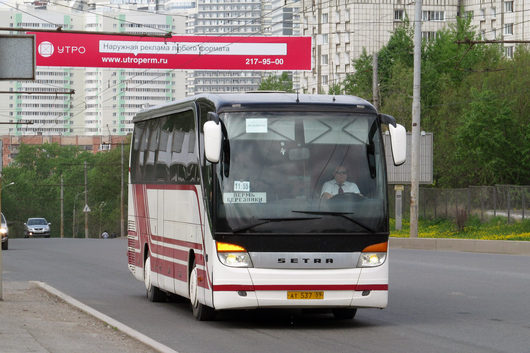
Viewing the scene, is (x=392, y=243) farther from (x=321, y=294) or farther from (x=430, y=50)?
(x=430, y=50)

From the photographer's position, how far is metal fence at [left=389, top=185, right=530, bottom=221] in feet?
146

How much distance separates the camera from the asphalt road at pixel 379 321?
12.6m

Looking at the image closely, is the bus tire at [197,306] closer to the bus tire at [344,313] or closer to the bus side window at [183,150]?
the bus side window at [183,150]

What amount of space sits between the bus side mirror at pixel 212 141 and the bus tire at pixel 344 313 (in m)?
2.76

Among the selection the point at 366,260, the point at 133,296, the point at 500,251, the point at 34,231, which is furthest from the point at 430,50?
the point at 366,260

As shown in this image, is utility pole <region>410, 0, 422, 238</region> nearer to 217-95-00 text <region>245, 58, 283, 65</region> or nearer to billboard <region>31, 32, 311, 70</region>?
billboard <region>31, 32, 311, 70</region>

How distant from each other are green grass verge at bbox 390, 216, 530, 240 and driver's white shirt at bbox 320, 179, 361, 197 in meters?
26.0

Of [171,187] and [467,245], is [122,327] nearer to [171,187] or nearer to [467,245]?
[171,187]

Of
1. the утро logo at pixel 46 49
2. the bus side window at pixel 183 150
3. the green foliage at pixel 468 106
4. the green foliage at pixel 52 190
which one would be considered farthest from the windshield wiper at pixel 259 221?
the green foliage at pixel 52 190

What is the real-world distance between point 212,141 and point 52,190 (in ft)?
544

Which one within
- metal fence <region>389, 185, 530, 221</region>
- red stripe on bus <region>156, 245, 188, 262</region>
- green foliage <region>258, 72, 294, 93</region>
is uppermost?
green foliage <region>258, 72, 294, 93</region>

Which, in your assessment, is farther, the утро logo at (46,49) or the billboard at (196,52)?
the billboard at (196,52)

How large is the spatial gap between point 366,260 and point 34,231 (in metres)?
83.0

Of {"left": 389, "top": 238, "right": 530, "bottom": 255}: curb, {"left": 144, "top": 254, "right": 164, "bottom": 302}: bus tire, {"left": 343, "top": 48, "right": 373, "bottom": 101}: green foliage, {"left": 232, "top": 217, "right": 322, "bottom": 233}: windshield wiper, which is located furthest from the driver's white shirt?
{"left": 343, "top": 48, "right": 373, "bottom": 101}: green foliage
